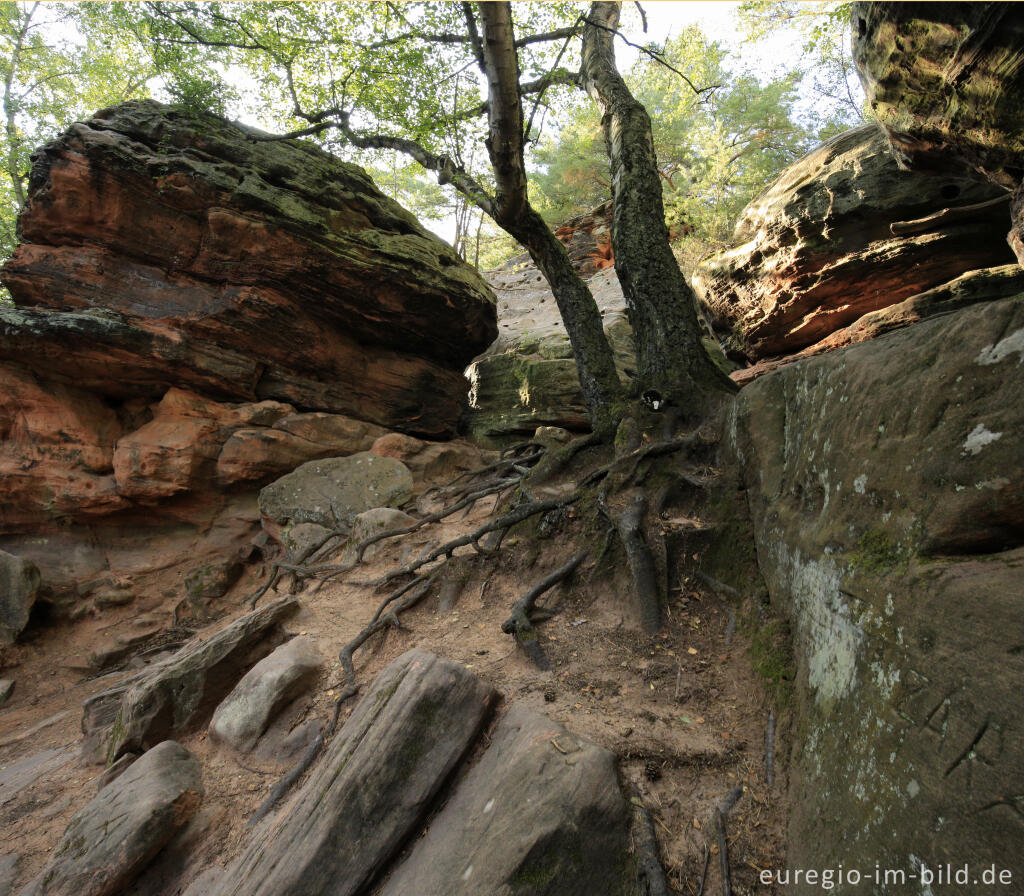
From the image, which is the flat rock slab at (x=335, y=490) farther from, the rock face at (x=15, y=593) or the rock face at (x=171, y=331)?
the rock face at (x=15, y=593)

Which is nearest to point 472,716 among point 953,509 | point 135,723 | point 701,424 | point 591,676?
point 591,676

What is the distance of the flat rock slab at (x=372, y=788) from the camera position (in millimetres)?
2148

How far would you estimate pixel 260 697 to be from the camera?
360cm

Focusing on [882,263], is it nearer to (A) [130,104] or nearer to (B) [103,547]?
(A) [130,104]

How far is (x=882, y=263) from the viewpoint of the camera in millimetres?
8000

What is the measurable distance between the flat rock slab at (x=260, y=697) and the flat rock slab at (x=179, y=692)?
0.33 metres

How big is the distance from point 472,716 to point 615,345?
9.95m

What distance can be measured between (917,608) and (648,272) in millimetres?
5149

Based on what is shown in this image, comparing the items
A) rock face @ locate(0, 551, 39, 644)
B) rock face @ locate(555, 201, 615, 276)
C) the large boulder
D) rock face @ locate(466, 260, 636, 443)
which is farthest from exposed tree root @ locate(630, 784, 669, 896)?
rock face @ locate(555, 201, 615, 276)

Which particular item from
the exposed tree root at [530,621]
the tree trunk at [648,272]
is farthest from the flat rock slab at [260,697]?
the tree trunk at [648,272]

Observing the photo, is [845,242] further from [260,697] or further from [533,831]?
[260,697]

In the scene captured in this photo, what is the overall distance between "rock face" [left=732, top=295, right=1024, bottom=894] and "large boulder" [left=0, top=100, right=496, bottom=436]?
9.50 meters

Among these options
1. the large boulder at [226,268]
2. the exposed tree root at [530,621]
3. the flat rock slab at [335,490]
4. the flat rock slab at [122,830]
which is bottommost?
the flat rock slab at [122,830]

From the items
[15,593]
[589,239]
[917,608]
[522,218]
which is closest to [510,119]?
[522,218]
